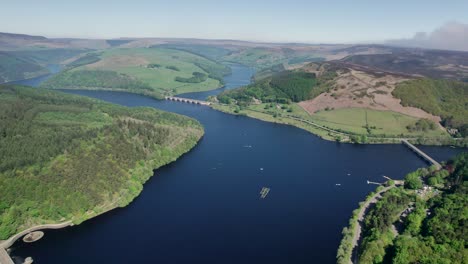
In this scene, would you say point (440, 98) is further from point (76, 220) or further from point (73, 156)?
point (76, 220)

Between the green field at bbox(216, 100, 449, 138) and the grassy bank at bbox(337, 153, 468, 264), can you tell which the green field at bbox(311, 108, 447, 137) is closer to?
the green field at bbox(216, 100, 449, 138)

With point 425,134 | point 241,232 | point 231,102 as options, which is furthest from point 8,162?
point 425,134

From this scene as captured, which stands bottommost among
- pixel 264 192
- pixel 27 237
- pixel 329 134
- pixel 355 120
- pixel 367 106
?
pixel 27 237

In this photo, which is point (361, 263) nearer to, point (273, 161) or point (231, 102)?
point (273, 161)

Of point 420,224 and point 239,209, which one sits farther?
point 239,209

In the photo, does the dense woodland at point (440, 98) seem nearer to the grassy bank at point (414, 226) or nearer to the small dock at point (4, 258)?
the grassy bank at point (414, 226)

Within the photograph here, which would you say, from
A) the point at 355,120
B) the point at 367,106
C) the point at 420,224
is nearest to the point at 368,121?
the point at 355,120
